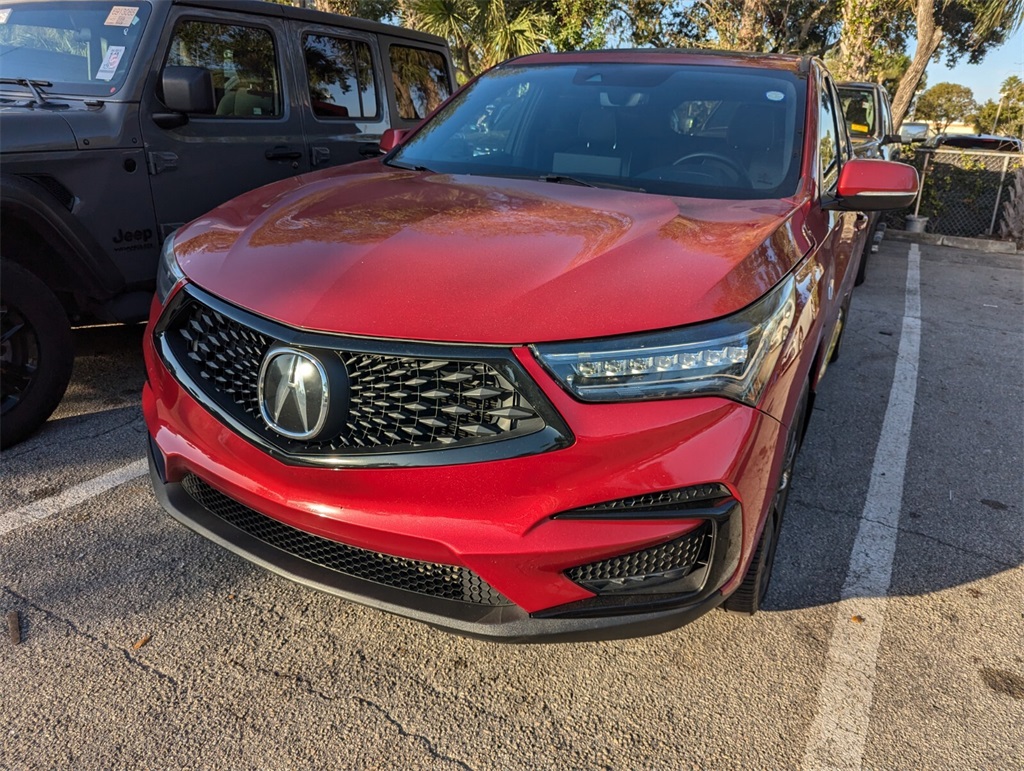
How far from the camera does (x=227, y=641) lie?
230 cm

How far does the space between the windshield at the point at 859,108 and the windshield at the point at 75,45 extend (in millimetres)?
8123

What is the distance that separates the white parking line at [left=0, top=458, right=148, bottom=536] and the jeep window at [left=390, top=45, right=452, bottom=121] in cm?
324

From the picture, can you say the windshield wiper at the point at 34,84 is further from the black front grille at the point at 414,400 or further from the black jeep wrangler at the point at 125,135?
the black front grille at the point at 414,400

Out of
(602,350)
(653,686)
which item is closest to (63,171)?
(602,350)

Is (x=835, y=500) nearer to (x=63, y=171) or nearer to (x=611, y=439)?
(x=611, y=439)

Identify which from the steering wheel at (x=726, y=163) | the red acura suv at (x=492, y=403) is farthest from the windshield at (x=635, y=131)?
the red acura suv at (x=492, y=403)

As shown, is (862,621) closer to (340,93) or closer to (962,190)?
(340,93)

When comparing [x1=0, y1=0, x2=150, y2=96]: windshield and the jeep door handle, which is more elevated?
[x1=0, y1=0, x2=150, y2=96]: windshield

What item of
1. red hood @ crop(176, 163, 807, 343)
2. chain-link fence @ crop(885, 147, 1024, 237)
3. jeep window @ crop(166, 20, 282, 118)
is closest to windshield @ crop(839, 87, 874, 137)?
chain-link fence @ crop(885, 147, 1024, 237)

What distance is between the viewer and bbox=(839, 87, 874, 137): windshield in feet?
30.7

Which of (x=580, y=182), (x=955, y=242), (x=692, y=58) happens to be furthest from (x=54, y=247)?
(x=955, y=242)

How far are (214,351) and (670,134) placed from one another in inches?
75.2

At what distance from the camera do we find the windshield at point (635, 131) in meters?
2.84

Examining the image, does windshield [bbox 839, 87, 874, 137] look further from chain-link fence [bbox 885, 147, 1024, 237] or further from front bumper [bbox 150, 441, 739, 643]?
front bumper [bbox 150, 441, 739, 643]
